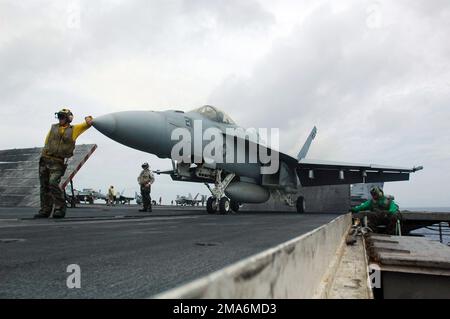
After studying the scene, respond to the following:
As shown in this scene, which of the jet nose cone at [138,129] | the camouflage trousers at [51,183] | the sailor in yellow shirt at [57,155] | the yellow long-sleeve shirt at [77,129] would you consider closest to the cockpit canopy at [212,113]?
the jet nose cone at [138,129]

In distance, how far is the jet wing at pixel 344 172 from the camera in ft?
66.2

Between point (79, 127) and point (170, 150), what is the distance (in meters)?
3.78

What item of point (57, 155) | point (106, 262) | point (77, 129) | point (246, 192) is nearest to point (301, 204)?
point (246, 192)

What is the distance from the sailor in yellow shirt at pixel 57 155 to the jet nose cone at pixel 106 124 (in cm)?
119

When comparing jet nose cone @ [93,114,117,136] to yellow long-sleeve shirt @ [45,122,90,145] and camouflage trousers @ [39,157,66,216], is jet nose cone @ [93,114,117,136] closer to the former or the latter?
yellow long-sleeve shirt @ [45,122,90,145]

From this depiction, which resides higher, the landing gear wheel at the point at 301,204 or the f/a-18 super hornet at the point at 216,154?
the f/a-18 super hornet at the point at 216,154

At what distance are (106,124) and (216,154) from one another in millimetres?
4821

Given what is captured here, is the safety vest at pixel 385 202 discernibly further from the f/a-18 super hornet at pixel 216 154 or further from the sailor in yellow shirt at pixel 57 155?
the sailor in yellow shirt at pixel 57 155

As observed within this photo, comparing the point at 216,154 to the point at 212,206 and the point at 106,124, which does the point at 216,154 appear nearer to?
the point at 212,206

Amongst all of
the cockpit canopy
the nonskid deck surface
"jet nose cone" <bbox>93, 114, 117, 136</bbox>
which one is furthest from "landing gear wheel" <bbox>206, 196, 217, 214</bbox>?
the nonskid deck surface

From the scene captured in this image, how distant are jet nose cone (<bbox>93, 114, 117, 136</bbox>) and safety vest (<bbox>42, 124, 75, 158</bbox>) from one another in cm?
136

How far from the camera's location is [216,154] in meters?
13.4

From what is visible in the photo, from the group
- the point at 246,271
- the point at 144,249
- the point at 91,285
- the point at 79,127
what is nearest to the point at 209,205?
the point at 79,127
